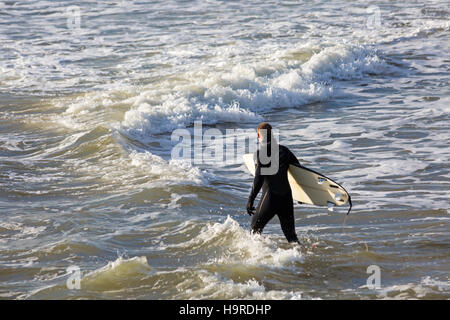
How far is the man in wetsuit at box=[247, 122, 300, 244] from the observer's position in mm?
8062

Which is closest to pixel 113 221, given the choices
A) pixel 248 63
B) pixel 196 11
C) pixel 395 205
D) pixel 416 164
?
pixel 395 205

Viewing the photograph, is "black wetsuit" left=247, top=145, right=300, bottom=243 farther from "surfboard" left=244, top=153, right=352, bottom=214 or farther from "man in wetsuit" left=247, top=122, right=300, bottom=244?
→ "surfboard" left=244, top=153, right=352, bottom=214

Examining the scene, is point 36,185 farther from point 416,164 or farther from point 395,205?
point 416,164

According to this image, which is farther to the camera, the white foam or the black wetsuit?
the white foam

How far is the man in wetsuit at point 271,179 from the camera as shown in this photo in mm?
8062

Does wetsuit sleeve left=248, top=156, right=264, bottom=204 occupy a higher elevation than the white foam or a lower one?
higher

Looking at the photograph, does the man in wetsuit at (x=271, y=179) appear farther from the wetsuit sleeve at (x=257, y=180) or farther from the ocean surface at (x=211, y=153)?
the ocean surface at (x=211, y=153)

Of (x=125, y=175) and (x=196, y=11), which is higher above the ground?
(x=196, y=11)

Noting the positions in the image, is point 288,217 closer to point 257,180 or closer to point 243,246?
point 257,180

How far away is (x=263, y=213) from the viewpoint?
8367 mm

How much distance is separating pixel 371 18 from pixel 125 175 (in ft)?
68.5

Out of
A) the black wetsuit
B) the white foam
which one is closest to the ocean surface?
the white foam

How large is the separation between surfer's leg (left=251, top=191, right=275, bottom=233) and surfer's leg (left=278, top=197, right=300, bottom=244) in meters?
0.12

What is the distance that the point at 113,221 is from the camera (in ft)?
32.3
